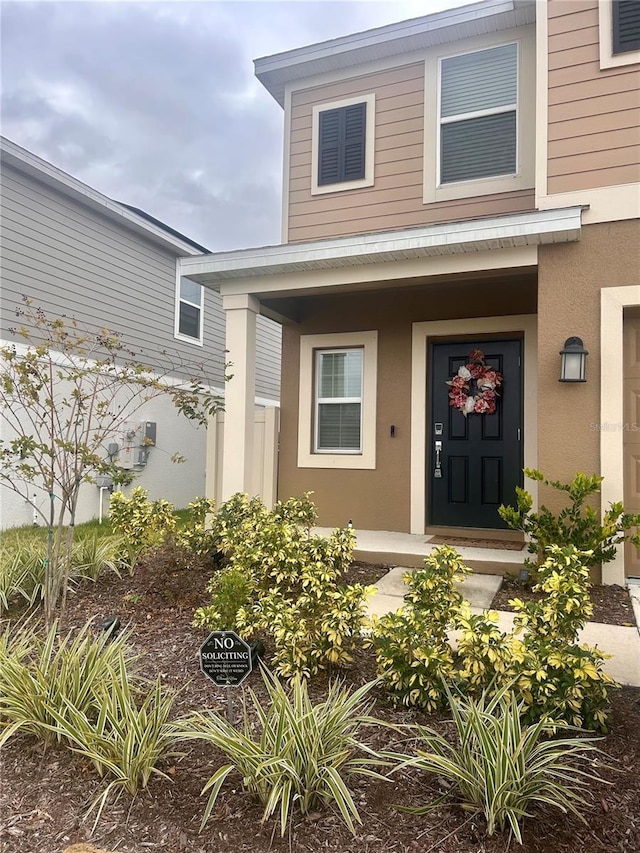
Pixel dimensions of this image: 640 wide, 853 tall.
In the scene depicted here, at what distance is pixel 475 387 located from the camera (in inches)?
246

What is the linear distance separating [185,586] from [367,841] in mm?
2609

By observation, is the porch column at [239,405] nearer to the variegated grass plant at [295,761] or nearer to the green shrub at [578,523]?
the green shrub at [578,523]

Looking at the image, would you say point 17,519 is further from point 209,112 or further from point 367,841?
point 367,841

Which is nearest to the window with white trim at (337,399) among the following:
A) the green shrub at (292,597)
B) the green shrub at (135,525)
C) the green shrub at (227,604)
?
the green shrub at (135,525)

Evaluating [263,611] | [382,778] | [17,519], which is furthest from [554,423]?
[17,519]

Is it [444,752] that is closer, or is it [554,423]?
[444,752]

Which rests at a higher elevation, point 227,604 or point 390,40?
point 390,40

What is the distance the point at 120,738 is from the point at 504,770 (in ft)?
4.38

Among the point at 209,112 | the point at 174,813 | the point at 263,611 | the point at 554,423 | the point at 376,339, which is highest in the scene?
the point at 209,112

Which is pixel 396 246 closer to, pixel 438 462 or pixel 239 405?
pixel 239 405

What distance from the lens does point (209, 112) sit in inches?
328

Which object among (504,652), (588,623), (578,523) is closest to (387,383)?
(578,523)

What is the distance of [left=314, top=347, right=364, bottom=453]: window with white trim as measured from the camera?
675 centimetres

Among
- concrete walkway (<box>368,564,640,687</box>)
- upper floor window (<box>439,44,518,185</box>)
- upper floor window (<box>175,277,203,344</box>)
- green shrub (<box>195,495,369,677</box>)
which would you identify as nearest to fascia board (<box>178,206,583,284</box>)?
upper floor window (<box>439,44,518,185</box>)
